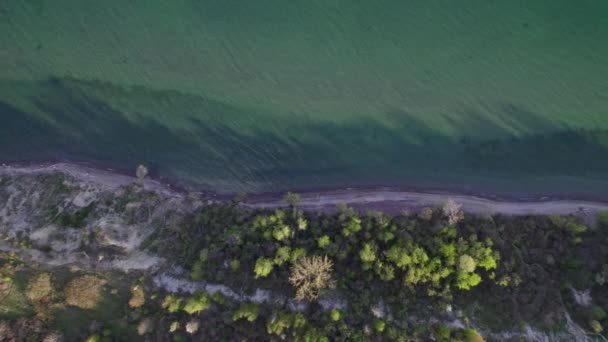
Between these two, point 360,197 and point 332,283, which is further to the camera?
point 360,197

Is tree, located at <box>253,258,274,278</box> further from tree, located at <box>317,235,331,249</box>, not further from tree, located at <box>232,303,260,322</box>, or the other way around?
tree, located at <box>317,235,331,249</box>

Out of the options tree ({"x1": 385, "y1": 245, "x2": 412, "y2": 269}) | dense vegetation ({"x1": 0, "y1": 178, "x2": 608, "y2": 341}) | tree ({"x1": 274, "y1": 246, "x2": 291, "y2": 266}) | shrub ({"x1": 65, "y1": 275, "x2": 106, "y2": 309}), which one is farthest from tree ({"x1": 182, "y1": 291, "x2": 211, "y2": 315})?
tree ({"x1": 385, "y1": 245, "x2": 412, "y2": 269})

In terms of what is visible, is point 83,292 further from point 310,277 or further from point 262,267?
point 310,277

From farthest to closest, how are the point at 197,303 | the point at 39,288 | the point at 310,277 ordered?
1. the point at 39,288
2. the point at 310,277
3. the point at 197,303

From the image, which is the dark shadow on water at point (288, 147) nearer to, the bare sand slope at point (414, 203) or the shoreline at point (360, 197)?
the shoreline at point (360, 197)

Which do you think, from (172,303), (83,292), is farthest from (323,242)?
(83,292)

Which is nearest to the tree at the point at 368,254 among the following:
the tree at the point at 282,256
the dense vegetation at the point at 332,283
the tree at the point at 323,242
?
the dense vegetation at the point at 332,283

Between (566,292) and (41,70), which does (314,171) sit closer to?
(566,292)
